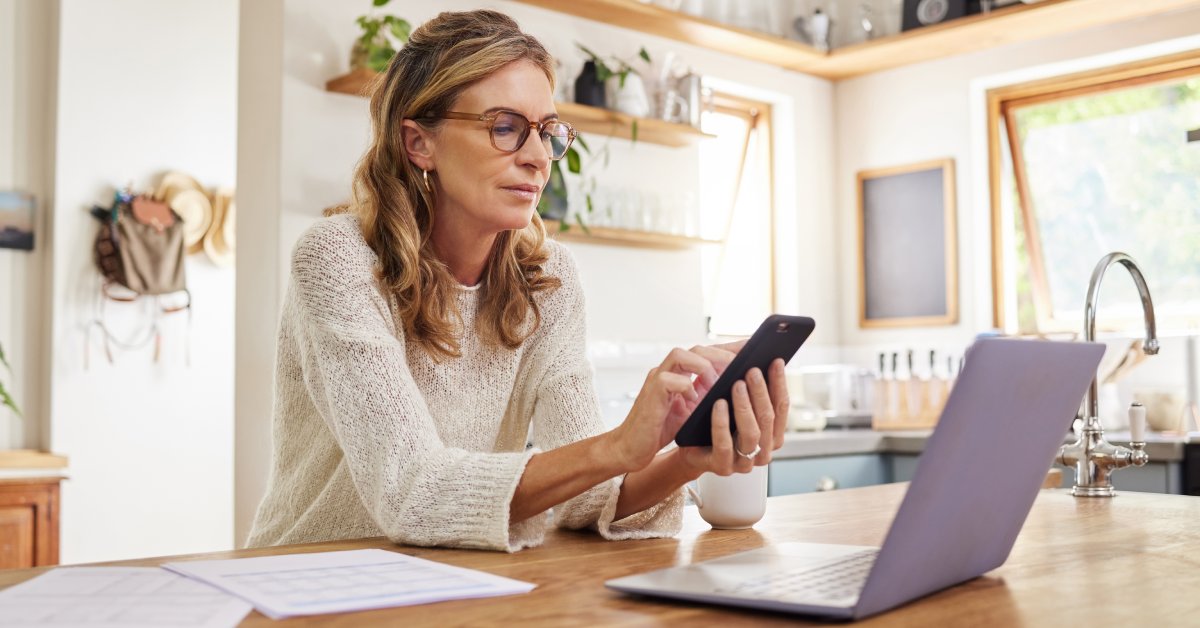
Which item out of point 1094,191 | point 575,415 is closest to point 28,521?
point 575,415

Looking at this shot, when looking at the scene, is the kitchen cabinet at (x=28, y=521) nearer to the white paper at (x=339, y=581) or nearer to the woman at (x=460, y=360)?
the woman at (x=460, y=360)

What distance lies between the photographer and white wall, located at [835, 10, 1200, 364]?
176 inches

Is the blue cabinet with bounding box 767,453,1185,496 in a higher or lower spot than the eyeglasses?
lower

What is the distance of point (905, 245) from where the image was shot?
4867 millimetres

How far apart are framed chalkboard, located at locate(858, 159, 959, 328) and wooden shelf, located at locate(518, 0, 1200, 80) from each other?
473mm

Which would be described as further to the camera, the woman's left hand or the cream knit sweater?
the cream knit sweater

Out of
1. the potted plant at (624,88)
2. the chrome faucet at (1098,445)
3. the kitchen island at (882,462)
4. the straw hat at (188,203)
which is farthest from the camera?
the straw hat at (188,203)

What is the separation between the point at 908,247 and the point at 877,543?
3697mm

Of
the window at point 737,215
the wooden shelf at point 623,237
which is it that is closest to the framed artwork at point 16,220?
the wooden shelf at point 623,237

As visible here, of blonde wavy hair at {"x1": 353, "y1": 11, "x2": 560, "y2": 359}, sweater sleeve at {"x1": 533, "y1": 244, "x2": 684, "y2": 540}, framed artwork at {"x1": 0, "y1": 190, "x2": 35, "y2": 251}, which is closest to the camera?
sweater sleeve at {"x1": 533, "y1": 244, "x2": 684, "y2": 540}

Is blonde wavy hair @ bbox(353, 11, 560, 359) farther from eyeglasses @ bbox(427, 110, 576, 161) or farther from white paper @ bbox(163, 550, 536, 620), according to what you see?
white paper @ bbox(163, 550, 536, 620)

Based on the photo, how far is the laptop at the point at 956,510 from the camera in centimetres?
86

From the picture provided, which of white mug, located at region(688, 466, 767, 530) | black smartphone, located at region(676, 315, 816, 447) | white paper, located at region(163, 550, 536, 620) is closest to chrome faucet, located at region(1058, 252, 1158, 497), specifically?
white mug, located at region(688, 466, 767, 530)

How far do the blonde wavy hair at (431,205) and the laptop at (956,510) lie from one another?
2.19 ft
